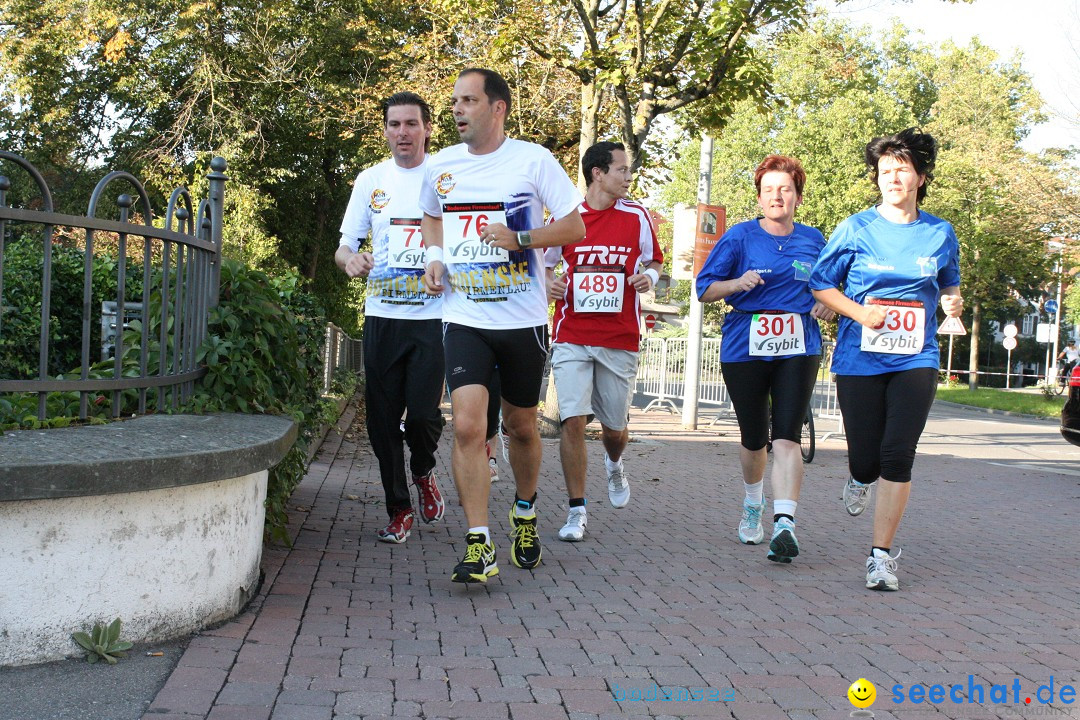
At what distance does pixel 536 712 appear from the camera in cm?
314

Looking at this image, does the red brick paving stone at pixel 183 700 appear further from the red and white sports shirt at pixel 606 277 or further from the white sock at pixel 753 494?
the white sock at pixel 753 494

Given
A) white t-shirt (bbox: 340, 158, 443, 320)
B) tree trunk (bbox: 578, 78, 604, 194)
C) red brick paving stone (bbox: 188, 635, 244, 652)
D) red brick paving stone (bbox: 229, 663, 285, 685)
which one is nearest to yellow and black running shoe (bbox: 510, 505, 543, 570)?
white t-shirt (bbox: 340, 158, 443, 320)

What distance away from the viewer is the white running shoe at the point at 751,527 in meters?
6.11

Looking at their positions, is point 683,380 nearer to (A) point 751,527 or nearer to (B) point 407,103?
(A) point 751,527

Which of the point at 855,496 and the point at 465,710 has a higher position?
the point at 855,496

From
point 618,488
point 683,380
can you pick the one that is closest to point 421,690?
point 618,488

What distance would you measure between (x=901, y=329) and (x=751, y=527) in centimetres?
159

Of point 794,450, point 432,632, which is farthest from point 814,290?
point 432,632

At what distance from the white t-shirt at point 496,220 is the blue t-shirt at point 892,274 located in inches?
58.6

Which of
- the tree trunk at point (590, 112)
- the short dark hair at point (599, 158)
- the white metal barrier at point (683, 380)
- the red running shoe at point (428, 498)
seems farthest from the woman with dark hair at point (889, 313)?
the white metal barrier at point (683, 380)

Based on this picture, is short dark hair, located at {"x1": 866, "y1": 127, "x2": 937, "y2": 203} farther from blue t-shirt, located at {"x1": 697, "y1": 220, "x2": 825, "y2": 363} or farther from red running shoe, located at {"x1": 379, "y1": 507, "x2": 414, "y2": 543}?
red running shoe, located at {"x1": 379, "y1": 507, "x2": 414, "y2": 543}

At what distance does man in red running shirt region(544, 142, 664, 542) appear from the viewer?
237 inches

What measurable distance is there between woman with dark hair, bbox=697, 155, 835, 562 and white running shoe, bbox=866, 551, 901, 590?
22.2 inches

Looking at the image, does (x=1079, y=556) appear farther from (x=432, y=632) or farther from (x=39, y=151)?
(x=39, y=151)
